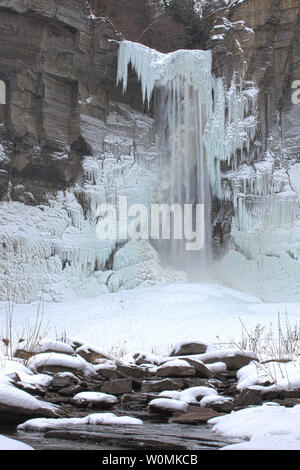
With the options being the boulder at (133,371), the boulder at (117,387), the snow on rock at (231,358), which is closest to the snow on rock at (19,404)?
the boulder at (117,387)

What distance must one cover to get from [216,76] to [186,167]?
3.77 m

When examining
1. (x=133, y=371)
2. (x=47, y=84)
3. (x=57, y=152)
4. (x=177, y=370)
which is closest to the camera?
(x=177, y=370)

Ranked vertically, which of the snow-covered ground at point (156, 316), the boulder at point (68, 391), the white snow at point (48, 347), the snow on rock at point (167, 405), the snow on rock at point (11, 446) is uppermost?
the snow on rock at point (11, 446)

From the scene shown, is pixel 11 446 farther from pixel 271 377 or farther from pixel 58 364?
pixel 58 364

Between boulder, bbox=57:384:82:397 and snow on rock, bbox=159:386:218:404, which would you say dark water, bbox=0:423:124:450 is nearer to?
boulder, bbox=57:384:82:397

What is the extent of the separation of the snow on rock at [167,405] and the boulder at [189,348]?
10.5 ft

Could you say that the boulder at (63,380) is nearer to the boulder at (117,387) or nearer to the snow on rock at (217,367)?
the boulder at (117,387)

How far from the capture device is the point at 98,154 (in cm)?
1973

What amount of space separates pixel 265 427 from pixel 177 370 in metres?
3.34

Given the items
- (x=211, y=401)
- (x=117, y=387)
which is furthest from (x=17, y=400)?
(x=211, y=401)

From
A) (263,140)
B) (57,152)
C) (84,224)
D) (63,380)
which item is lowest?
(63,380)

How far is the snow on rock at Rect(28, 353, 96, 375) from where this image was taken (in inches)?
268

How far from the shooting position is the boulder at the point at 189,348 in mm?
8617
